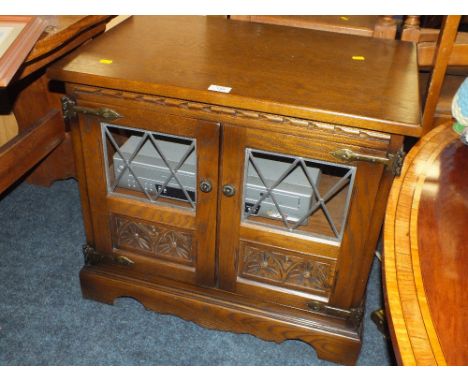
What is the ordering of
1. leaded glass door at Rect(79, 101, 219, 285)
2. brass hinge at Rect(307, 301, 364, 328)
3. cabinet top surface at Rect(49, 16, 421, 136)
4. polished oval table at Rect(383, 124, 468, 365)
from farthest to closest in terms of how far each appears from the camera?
brass hinge at Rect(307, 301, 364, 328)
leaded glass door at Rect(79, 101, 219, 285)
cabinet top surface at Rect(49, 16, 421, 136)
polished oval table at Rect(383, 124, 468, 365)

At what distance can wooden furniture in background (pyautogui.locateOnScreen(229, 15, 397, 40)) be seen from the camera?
134 centimetres

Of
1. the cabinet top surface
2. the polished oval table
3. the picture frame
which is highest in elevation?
the picture frame

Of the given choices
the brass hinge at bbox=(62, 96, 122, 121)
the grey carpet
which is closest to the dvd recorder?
the brass hinge at bbox=(62, 96, 122, 121)

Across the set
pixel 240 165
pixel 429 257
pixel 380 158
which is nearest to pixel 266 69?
pixel 240 165

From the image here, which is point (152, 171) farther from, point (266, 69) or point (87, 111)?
point (266, 69)

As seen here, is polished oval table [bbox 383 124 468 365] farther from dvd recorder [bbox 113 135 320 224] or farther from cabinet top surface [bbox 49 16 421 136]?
dvd recorder [bbox 113 135 320 224]

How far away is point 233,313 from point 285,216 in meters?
0.32

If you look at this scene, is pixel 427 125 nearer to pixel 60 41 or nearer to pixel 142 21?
pixel 142 21

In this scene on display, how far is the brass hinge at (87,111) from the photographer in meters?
1.09

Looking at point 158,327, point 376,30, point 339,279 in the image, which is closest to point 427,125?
point 376,30

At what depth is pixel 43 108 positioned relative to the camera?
5.49 feet

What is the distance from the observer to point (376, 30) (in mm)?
1345

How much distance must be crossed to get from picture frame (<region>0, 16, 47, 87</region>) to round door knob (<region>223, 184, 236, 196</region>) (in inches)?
19.2

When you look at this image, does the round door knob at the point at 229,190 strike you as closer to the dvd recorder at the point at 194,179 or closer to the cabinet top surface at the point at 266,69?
the dvd recorder at the point at 194,179
